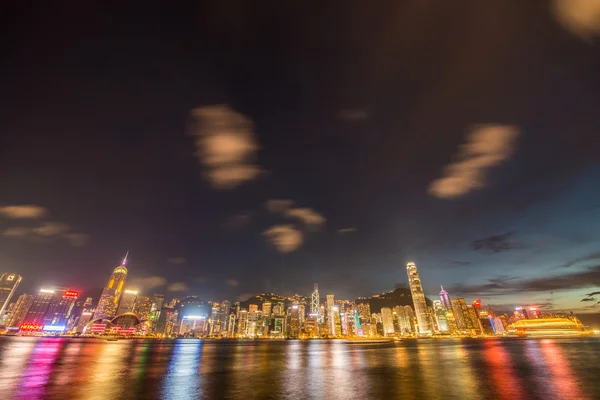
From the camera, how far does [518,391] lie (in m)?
29.1

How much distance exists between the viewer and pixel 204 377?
3759 centimetres

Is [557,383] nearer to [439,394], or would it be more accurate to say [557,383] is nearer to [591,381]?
[591,381]

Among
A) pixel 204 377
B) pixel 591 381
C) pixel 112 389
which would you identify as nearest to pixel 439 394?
pixel 591 381

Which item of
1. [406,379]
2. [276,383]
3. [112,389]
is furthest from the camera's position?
[406,379]

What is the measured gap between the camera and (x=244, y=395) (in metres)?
26.3

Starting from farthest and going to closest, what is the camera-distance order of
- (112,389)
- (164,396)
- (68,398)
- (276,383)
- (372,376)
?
(372,376), (276,383), (112,389), (164,396), (68,398)

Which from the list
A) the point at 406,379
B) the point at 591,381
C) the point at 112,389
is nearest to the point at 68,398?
the point at 112,389

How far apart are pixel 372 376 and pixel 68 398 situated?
3464 cm

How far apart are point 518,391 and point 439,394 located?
33.5 feet

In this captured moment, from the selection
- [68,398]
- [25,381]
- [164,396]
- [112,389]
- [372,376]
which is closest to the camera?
[68,398]

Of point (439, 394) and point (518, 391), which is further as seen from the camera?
point (518, 391)

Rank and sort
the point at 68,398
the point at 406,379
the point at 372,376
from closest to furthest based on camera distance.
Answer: the point at 68,398 → the point at 406,379 → the point at 372,376

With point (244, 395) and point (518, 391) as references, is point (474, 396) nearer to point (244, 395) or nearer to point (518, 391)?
point (518, 391)

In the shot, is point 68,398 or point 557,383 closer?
point 68,398
